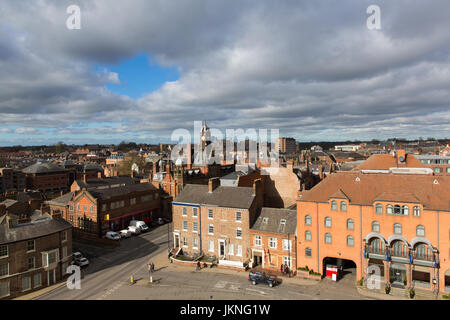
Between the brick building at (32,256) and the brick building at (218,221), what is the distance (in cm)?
1531

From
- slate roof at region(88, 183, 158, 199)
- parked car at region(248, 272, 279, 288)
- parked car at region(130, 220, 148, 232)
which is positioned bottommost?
parked car at region(248, 272, 279, 288)

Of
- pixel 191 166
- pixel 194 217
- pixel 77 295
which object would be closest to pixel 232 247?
pixel 194 217

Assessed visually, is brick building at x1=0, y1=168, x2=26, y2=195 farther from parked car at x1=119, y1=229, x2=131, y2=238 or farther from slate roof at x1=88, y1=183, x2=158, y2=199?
parked car at x1=119, y1=229, x2=131, y2=238

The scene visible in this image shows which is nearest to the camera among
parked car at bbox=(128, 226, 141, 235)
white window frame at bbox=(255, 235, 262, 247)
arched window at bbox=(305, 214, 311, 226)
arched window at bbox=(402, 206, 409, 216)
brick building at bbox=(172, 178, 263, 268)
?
arched window at bbox=(402, 206, 409, 216)

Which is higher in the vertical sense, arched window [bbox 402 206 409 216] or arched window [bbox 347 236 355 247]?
arched window [bbox 402 206 409 216]

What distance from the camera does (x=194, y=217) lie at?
4138cm

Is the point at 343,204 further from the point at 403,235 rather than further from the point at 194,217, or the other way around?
the point at 194,217

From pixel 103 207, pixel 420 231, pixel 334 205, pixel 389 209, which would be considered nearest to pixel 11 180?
pixel 103 207

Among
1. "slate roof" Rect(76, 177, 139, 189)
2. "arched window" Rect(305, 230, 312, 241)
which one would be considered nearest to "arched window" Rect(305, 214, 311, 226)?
"arched window" Rect(305, 230, 312, 241)

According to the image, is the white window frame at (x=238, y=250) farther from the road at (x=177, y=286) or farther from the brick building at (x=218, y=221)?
the road at (x=177, y=286)

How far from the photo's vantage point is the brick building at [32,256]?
31047mm

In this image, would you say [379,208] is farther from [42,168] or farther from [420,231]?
[42,168]

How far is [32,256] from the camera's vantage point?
108 feet

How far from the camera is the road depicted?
30.0 m
